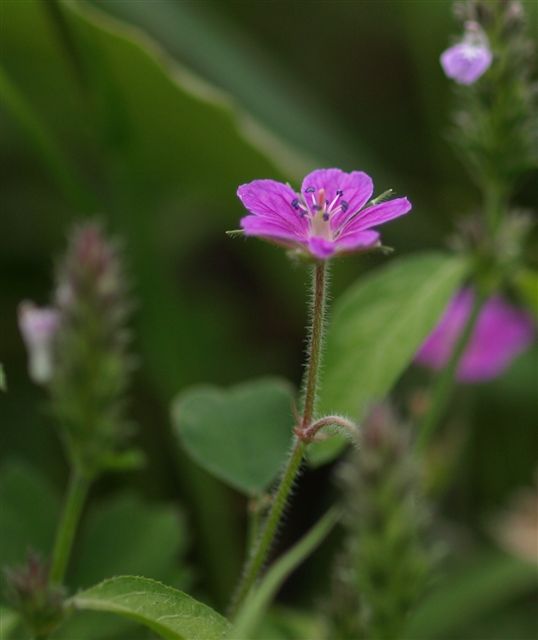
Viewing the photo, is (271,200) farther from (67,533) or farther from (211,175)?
(211,175)

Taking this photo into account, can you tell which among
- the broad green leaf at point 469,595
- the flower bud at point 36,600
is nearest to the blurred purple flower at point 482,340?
the broad green leaf at point 469,595

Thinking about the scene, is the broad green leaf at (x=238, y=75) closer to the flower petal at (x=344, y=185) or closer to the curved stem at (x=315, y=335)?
the flower petal at (x=344, y=185)

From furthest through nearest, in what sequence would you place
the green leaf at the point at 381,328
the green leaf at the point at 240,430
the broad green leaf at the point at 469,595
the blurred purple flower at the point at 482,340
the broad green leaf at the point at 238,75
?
the broad green leaf at the point at 238,75 < the blurred purple flower at the point at 482,340 < the broad green leaf at the point at 469,595 < the green leaf at the point at 381,328 < the green leaf at the point at 240,430

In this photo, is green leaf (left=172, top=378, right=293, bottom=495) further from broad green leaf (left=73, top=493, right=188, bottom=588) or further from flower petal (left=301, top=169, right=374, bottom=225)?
flower petal (left=301, top=169, right=374, bottom=225)

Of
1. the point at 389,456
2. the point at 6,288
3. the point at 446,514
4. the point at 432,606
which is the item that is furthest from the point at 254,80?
the point at 389,456

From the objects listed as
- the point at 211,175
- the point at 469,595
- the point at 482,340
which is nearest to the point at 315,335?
the point at 469,595

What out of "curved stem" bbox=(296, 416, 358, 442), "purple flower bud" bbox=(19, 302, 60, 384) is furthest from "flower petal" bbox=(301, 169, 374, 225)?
"purple flower bud" bbox=(19, 302, 60, 384)

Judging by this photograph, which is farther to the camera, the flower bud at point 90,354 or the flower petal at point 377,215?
the flower bud at point 90,354
